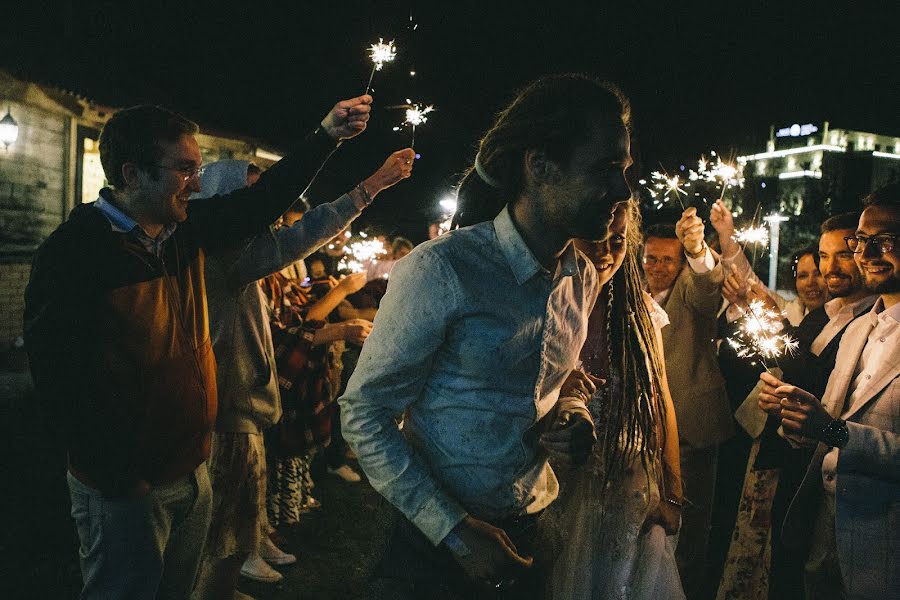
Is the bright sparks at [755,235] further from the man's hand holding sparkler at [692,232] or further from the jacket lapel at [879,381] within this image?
the jacket lapel at [879,381]

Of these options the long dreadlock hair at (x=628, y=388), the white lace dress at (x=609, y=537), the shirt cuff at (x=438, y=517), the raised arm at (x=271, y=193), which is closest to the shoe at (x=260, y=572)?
the white lace dress at (x=609, y=537)

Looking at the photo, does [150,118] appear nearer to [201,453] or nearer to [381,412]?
[201,453]

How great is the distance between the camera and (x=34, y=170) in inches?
471

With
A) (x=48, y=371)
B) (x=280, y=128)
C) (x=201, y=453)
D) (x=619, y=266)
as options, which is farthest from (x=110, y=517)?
(x=280, y=128)

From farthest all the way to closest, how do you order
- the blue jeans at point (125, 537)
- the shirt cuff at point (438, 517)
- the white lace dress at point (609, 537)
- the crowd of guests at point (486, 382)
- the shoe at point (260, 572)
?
the shoe at point (260, 572) < the white lace dress at point (609, 537) < the blue jeans at point (125, 537) < the crowd of guests at point (486, 382) < the shirt cuff at point (438, 517)

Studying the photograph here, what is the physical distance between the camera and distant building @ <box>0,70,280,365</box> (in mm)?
11398

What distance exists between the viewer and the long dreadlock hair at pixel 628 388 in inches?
120

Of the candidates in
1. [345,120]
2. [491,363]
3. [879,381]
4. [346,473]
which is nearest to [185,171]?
[345,120]

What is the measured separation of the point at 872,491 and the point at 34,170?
13863 millimetres

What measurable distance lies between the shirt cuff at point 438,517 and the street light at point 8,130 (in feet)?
40.4

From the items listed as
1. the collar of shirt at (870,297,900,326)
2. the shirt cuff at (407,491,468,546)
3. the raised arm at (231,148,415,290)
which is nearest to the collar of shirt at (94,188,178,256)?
the raised arm at (231,148,415,290)

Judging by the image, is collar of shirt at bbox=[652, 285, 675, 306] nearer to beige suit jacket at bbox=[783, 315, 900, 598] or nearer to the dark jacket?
beige suit jacket at bbox=[783, 315, 900, 598]

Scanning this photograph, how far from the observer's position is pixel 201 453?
2840mm

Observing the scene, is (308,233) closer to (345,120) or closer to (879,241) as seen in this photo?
(345,120)
